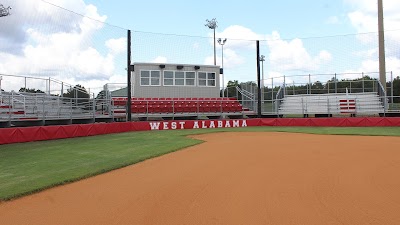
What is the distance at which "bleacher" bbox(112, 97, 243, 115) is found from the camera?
1027 inches

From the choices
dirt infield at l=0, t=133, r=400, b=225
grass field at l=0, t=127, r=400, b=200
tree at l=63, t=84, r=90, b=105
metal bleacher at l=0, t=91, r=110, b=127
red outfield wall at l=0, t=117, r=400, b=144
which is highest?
tree at l=63, t=84, r=90, b=105

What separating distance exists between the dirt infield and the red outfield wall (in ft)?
27.0

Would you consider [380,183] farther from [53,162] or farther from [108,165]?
[53,162]

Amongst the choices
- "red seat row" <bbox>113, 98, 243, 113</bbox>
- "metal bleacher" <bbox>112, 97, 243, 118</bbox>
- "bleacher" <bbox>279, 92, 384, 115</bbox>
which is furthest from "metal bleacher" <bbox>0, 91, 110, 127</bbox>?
"bleacher" <bbox>279, 92, 384, 115</bbox>

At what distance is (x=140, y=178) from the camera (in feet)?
25.9

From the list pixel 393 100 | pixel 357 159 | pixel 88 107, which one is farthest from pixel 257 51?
pixel 357 159

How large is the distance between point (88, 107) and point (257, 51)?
13.6m

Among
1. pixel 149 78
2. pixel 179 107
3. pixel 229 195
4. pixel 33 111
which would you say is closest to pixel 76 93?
pixel 33 111

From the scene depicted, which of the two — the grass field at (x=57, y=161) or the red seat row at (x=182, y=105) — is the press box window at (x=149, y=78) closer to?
the red seat row at (x=182, y=105)

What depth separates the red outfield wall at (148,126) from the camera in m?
15.3

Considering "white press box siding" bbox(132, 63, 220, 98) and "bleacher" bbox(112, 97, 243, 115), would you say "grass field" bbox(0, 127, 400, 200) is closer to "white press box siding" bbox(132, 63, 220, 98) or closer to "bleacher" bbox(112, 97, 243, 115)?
"bleacher" bbox(112, 97, 243, 115)

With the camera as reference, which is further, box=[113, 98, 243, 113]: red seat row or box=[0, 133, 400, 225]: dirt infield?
box=[113, 98, 243, 113]: red seat row

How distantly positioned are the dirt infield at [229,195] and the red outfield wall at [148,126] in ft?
27.0

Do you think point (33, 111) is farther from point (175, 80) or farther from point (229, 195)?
point (229, 195)
